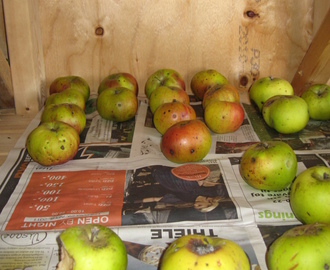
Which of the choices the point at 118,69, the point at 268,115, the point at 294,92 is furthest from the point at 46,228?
the point at 294,92

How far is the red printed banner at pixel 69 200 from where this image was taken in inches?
39.2

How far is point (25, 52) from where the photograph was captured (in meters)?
1.62

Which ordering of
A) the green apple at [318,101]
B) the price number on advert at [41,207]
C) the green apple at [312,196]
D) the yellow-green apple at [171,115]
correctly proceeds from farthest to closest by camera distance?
the green apple at [318,101], the yellow-green apple at [171,115], the price number on advert at [41,207], the green apple at [312,196]

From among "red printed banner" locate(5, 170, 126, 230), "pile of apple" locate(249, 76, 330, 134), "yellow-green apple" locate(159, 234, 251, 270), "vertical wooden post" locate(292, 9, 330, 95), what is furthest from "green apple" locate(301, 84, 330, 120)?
"yellow-green apple" locate(159, 234, 251, 270)

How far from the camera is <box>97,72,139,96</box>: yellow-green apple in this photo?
5.40 feet

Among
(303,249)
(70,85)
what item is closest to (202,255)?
(303,249)

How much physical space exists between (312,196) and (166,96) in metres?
0.70

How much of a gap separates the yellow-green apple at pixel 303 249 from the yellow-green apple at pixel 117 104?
83 cm

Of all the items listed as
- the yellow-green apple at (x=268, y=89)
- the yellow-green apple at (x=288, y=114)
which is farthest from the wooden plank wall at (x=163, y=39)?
the yellow-green apple at (x=288, y=114)

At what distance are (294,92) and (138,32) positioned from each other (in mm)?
645

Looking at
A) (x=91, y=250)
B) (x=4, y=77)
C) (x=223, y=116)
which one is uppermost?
(x=91, y=250)

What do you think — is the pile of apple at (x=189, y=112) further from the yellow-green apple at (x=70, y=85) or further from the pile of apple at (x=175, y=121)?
the yellow-green apple at (x=70, y=85)

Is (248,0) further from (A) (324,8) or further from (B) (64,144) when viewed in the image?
(B) (64,144)

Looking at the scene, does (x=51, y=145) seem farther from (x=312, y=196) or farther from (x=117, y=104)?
(x=312, y=196)
